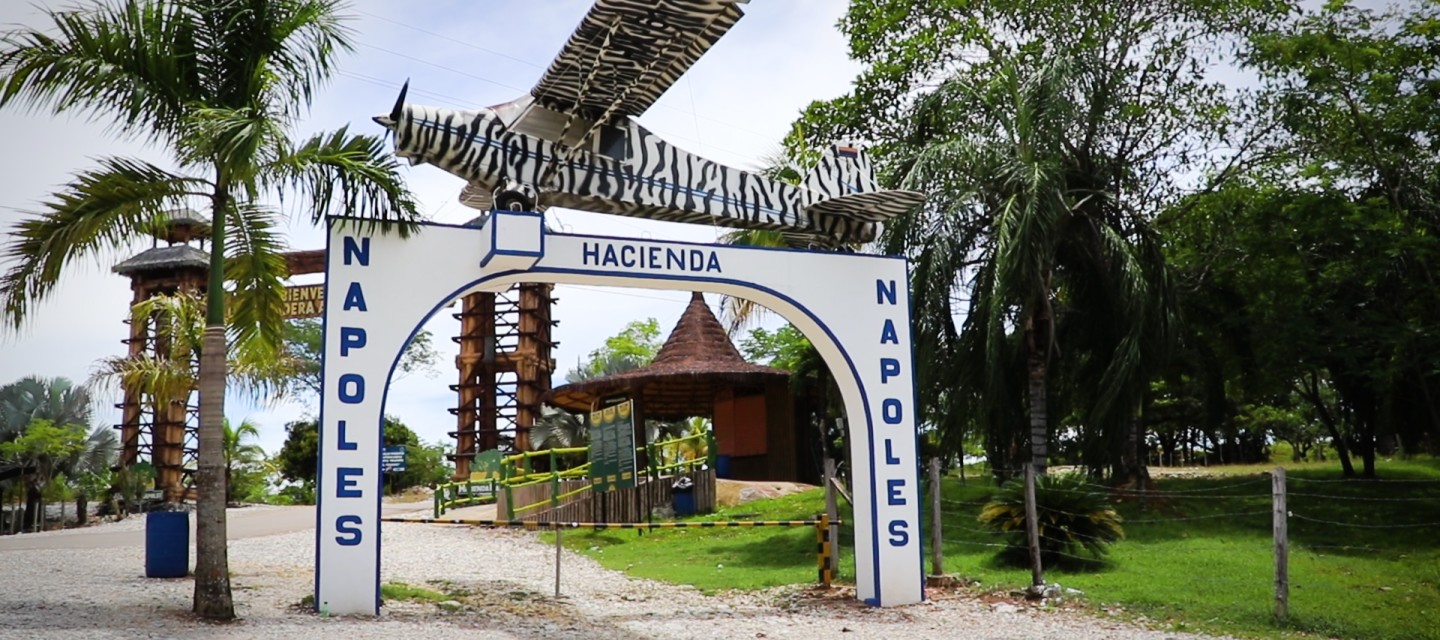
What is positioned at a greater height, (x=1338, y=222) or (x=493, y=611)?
(x=1338, y=222)

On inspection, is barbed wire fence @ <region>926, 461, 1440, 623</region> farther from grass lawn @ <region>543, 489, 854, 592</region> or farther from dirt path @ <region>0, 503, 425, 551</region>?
dirt path @ <region>0, 503, 425, 551</region>

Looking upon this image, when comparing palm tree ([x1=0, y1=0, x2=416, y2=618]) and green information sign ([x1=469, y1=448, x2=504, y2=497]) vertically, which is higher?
palm tree ([x1=0, y1=0, x2=416, y2=618])

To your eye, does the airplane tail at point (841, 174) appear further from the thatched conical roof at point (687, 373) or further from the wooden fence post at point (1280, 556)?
the thatched conical roof at point (687, 373)

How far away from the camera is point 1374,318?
19.6m

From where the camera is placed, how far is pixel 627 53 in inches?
454

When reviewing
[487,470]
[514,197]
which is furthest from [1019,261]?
[487,470]

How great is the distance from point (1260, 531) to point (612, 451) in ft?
33.2

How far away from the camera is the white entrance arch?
34.8 feet

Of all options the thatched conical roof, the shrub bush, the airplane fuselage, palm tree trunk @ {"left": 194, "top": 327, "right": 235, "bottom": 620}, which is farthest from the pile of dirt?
palm tree trunk @ {"left": 194, "top": 327, "right": 235, "bottom": 620}

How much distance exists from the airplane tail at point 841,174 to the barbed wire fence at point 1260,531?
11.4 feet

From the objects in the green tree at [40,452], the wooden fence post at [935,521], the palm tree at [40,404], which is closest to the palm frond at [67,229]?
the wooden fence post at [935,521]

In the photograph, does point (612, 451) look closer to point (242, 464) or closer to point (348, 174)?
point (348, 174)

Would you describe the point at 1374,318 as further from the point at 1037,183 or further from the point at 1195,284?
the point at 1037,183

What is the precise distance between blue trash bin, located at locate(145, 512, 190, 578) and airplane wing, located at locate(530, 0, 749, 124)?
19.6ft
